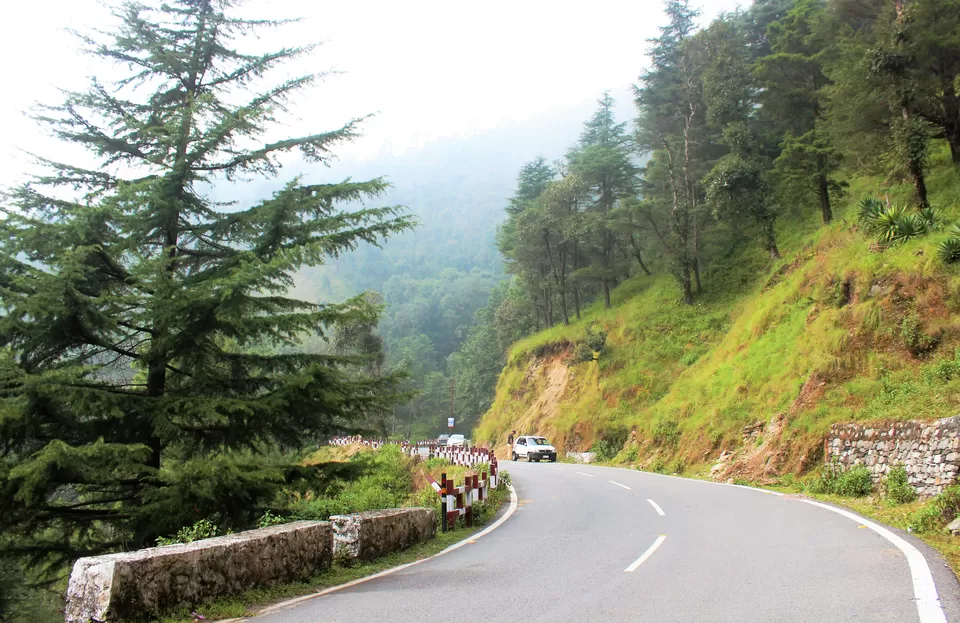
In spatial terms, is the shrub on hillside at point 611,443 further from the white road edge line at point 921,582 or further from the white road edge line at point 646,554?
the white road edge line at point 646,554

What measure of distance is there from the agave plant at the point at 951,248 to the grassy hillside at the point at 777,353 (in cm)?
31

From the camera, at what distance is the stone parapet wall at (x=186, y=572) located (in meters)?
5.07

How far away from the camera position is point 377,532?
819 centimetres

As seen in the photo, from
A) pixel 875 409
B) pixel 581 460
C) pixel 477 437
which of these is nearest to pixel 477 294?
pixel 477 437

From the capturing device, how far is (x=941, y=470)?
10.9 meters

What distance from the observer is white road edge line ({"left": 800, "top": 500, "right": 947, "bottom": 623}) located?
488cm

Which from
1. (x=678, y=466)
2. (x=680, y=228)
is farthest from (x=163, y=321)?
(x=680, y=228)

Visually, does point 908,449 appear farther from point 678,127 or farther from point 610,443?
point 678,127

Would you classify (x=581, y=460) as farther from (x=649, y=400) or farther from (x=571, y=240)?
(x=571, y=240)

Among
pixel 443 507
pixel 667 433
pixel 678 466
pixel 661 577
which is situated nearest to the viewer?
pixel 661 577

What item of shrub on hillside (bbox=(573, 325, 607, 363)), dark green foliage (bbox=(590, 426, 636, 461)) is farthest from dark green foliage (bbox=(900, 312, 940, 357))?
shrub on hillside (bbox=(573, 325, 607, 363))

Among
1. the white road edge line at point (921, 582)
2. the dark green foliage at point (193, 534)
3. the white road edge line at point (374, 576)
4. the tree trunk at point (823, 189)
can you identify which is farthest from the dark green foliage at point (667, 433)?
the dark green foliage at point (193, 534)

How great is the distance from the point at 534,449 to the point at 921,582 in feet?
93.2

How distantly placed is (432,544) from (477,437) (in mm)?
44003
